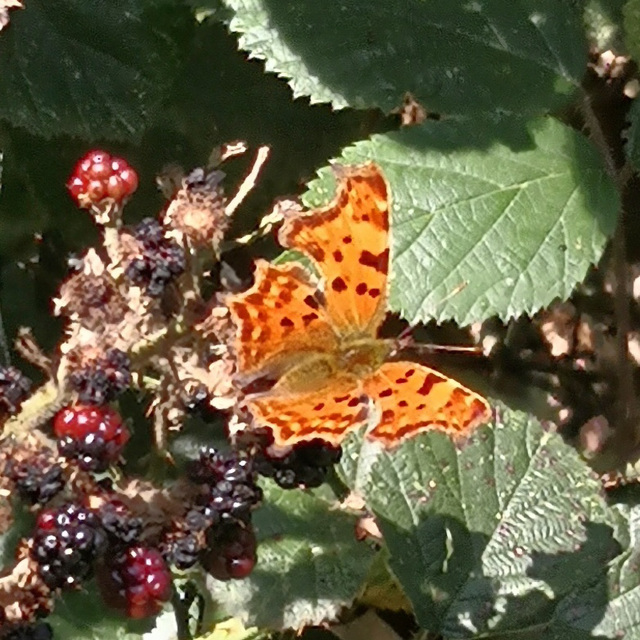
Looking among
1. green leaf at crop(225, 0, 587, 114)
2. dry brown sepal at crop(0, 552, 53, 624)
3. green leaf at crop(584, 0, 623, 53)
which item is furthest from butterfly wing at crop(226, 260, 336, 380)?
green leaf at crop(584, 0, 623, 53)

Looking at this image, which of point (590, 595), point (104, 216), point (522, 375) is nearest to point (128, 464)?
point (104, 216)

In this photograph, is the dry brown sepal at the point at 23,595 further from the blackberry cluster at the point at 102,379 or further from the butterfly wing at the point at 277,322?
the butterfly wing at the point at 277,322

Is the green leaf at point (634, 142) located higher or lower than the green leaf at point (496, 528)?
higher

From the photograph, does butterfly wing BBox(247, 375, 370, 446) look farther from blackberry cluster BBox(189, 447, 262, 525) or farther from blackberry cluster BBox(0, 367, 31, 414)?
blackberry cluster BBox(0, 367, 31, 414)

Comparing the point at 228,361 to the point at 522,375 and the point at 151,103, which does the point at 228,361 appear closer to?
the point at 151,103

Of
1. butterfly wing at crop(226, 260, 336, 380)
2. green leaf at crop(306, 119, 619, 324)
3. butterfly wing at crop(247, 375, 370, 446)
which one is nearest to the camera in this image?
butterfly wing at crop(247, 375, 370, 446)

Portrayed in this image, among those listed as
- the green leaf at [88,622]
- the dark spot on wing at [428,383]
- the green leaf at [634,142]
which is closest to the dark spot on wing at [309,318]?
the dark spot on wing at [428,383]
